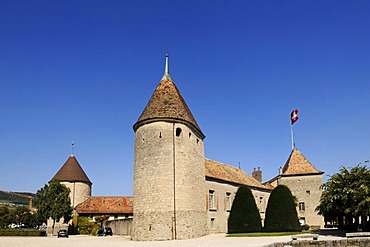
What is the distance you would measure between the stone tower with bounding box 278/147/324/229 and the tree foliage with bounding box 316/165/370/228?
49.5 feet

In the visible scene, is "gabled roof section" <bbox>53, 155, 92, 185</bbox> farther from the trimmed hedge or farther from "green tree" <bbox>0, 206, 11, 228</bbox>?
"green tree" <bbox>0, 206, 11, 228</bbox>

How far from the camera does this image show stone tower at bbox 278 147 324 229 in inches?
1620

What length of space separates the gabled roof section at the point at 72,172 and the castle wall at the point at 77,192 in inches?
19.9

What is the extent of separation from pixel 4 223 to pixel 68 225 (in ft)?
94.4

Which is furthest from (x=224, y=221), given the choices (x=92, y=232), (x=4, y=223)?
(x=4, y=223)

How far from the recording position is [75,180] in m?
46.0

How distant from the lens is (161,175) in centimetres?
2484

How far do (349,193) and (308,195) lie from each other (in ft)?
59.4

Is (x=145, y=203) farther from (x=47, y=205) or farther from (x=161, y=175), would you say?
(x=47, y=205)

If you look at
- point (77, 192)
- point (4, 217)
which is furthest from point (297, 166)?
point (4, 217)

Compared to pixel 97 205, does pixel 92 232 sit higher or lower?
lower

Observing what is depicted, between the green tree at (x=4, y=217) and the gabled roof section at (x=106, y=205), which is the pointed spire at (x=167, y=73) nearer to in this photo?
the gabled roof section at (x=106, y=205)

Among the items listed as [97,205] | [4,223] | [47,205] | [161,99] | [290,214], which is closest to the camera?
[161,99]

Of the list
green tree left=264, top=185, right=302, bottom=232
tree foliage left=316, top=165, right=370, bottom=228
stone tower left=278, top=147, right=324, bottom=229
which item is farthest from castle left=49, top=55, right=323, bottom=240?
stone tower left=278, top=147, right=324, bottom=229
